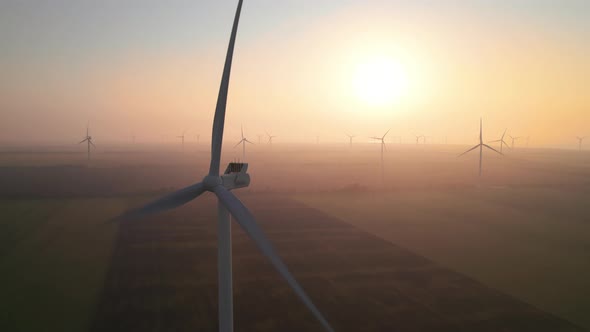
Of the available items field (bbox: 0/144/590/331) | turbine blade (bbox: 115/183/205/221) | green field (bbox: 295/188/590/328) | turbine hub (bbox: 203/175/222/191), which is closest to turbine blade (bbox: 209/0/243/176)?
turbine hub (bbox: 203/175/222/191)

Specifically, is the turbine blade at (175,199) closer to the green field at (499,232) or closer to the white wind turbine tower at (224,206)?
the white wind turbine tower at (224,206)

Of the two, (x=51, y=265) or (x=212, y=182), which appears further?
(x=51, y=265)

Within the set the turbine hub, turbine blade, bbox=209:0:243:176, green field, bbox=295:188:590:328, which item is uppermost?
turbine blade, bbox=209:0:243:176

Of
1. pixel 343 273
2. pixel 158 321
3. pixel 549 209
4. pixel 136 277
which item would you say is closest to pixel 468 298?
pixel 343 273

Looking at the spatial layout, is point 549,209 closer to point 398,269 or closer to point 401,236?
point 401,236

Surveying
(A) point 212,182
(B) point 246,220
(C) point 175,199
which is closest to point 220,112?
(A) point 212,182

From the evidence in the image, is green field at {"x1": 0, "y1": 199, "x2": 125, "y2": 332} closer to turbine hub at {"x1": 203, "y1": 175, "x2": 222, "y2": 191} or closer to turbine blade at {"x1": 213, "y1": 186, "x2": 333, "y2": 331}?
turbine hub at {"x1": 203, "y1": 175, "x2": 222, "y2": 191}

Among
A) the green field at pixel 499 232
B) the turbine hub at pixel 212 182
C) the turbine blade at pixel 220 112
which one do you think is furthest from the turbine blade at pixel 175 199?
the green field at pixel 499 232

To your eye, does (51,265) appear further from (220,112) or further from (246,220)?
(246,220)
